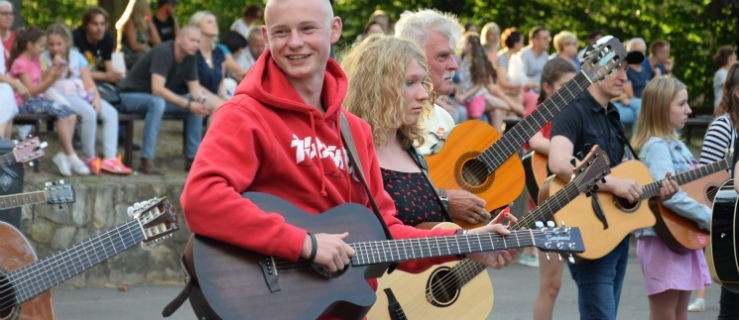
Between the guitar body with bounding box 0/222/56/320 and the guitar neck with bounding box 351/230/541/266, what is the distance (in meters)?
2.60

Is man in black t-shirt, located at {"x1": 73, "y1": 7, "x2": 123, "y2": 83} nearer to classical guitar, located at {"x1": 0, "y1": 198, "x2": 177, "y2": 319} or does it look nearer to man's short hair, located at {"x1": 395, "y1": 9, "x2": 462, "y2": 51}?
classical guitar, located at {"x1": 0, "y1": 198, "x2": 177, "y2": 319}

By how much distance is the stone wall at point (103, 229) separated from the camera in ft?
35.4

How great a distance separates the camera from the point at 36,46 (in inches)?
452

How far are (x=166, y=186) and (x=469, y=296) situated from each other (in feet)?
19.6

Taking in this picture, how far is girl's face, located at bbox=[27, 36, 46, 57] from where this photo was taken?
11.4 metres

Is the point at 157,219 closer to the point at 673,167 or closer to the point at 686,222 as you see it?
the point at 686,222

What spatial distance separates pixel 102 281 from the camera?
1085cm

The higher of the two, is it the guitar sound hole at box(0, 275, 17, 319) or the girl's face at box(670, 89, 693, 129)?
the girl's face at box(670, 89, 693, 129)

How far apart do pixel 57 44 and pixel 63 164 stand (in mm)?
1199

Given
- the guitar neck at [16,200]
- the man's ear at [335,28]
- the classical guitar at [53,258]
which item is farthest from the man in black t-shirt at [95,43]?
the man's ear at [335,28]

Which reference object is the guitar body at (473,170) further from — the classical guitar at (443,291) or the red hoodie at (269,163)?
the red hoodie at (269,163)

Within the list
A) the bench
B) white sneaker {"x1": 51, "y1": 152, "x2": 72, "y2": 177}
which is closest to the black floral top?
white sneaker {"x1": 51, "y1": 152, "x2": 72, "y2": 177}

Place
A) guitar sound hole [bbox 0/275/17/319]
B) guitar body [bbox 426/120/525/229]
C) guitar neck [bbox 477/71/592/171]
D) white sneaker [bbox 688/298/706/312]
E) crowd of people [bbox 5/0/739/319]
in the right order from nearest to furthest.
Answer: crowd of people [bbox 5/0/739/319], guitar sound hole [bbox 0/275/17/319], guitar body [bbox 426/120/525/229], guitar neck [bbox 477/71/592/171], white sneaker [bbox 688/298/706/312]

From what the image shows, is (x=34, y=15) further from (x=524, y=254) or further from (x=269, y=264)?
(x=269, y=264)
